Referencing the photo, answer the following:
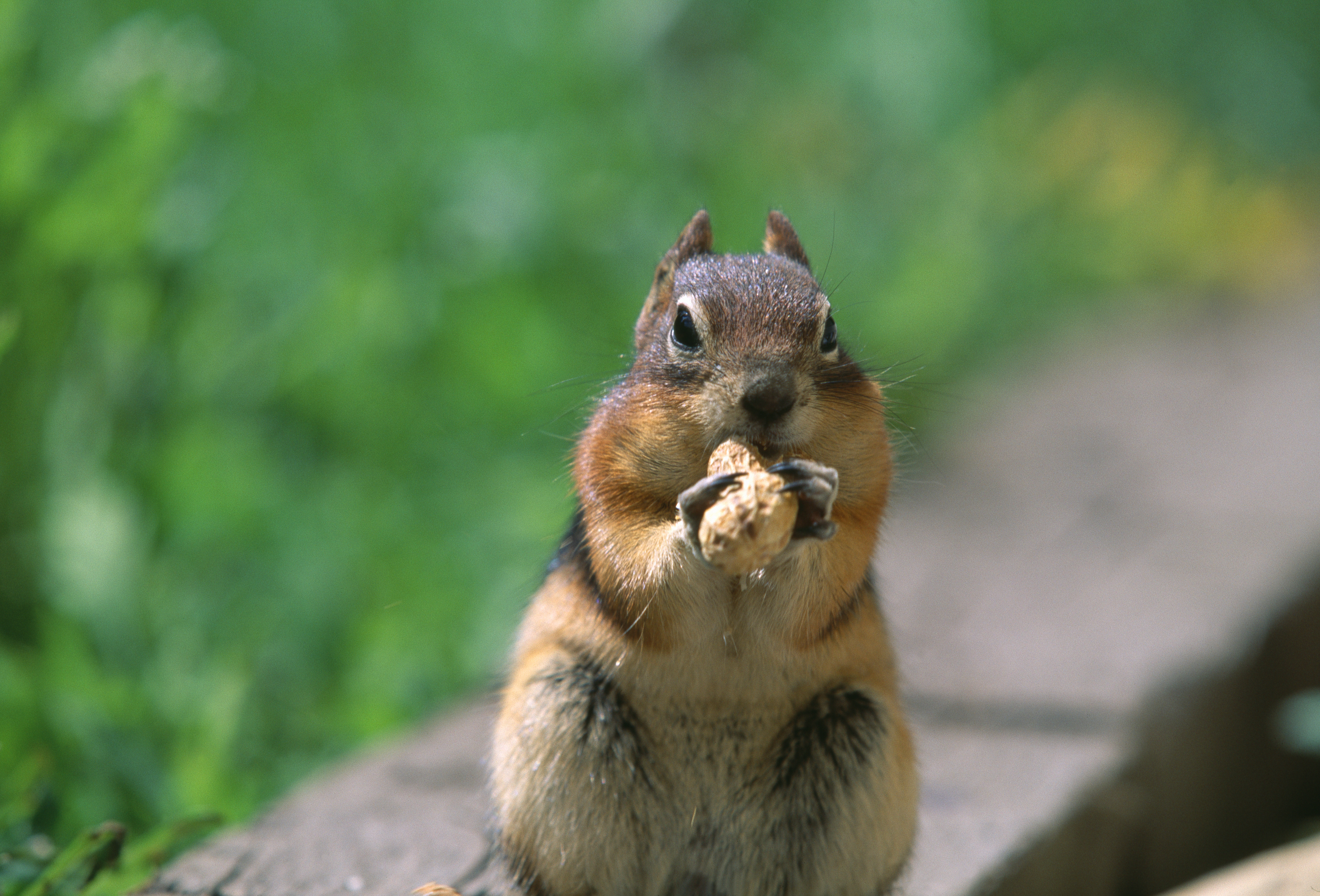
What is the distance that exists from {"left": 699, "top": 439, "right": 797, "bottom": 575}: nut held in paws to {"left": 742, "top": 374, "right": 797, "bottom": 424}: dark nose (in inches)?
5.3

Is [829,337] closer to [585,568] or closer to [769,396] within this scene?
[769,396]

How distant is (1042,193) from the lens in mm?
8086

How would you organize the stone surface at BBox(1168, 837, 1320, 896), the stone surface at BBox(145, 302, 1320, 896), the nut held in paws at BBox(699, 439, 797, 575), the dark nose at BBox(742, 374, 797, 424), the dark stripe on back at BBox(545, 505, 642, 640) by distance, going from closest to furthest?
1. the nut held in paws at BBox(699, 439, 797, 575)
2. the dark nose at BBox(742, 374, 797, 424)
3. the dark stripe on back at BBox(545, 505, 642, 640)
4. the stone surface at BBox(1168, 837, 1320, 896)
5. the stone surface at BBox(145, 302, 1320, 896)

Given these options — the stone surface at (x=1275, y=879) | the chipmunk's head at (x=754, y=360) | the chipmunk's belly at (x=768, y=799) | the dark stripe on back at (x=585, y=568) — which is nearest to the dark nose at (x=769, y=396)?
the chipmunk's head at (x=754, y=360)

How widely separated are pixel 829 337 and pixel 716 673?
0.55 meters

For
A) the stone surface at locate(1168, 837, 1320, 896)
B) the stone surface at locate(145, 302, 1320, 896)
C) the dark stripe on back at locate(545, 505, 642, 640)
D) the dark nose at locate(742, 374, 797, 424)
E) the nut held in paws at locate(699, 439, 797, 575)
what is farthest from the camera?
the stone surface at locate(145, 302, 1320, 896)

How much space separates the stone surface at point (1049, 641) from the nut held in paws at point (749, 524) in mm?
509

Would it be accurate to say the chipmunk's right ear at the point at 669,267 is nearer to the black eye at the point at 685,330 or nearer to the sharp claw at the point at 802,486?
the black eye at the point at 685,330

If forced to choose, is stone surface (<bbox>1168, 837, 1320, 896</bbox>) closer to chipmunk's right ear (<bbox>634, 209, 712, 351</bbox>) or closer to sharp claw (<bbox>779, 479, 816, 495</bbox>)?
sharp claw (<bbox>779, 479, 816, 495</bbox>)

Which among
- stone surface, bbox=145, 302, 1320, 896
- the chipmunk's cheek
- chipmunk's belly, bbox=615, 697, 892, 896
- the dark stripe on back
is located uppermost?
the chipmunk's cheek

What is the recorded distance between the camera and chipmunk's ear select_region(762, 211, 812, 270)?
2.34m

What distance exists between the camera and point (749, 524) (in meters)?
1.74

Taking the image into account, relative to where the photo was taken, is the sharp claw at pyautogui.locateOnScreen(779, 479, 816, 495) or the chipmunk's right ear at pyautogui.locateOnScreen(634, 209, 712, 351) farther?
the chipmunk's right ear at pyautogui.locateOnScreen(634, 209, 712, 351)

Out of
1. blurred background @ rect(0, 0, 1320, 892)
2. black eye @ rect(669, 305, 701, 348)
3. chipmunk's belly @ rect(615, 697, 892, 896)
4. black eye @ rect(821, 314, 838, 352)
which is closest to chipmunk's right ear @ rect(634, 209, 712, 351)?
blurred background @ rect(0, 0, 1320, 892)
